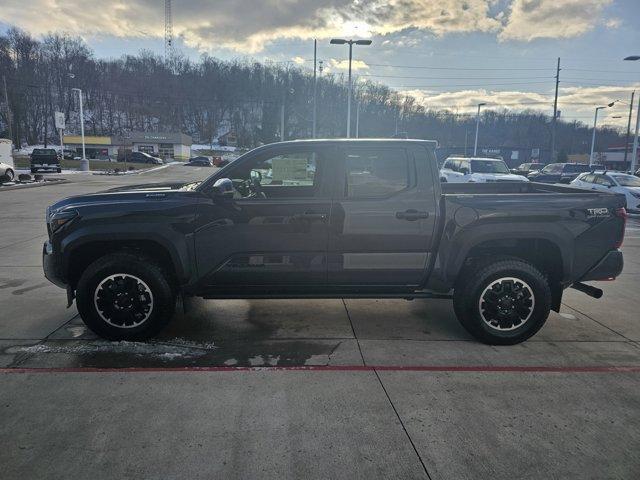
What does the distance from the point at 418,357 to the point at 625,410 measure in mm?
1572

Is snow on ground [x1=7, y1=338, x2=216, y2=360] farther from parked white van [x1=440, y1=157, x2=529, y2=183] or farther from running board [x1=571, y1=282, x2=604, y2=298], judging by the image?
parked white van [x1=440, y1=157, x2=529, y2=183]

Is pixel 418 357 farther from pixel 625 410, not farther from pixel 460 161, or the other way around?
pixel 460 161

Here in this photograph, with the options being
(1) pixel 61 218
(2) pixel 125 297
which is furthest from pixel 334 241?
(1) pixel 61 218

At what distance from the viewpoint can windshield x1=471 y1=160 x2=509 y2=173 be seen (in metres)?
18.9

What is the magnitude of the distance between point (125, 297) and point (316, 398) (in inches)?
82.7

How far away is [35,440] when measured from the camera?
2.86 metres

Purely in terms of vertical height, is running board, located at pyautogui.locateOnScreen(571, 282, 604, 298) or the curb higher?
running board, located at pyautogui.locateOnScreen(571, 282, 604, 298)

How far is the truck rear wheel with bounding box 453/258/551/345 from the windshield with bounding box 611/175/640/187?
14.7m

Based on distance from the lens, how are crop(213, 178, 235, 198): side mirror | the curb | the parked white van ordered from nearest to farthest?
crop(213, 178, 235, 198): side mirror, the parked white van, the curb

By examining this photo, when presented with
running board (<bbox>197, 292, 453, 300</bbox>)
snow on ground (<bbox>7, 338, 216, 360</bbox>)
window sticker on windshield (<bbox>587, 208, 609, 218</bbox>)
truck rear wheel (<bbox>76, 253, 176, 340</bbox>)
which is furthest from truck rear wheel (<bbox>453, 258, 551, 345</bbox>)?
truck rear wheel (<bbox>76, 253, 176, 340</bbox>)

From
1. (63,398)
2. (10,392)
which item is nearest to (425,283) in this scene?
(63,398)

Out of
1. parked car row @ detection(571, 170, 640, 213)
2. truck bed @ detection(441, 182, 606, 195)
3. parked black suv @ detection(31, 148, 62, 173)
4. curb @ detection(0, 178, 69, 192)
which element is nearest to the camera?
truck bed @ detection(441, 182, 606, 195)

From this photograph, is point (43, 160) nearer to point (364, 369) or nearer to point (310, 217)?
point (310, 217)

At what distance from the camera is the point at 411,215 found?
A: 429 cm
